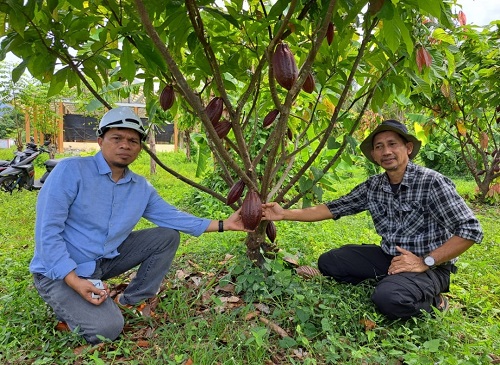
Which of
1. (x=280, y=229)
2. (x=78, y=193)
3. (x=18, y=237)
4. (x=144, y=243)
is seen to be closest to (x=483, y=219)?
(x=280, y=229)

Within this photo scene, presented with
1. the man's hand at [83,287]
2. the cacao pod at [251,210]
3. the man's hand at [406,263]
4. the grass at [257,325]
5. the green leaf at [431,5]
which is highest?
the green leaf at [431,5]

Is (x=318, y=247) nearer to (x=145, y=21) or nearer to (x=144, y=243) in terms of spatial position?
(x=144, y=243)

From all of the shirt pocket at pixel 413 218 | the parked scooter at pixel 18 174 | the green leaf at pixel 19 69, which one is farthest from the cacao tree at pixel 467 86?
the parked scooter at pixel 18 174

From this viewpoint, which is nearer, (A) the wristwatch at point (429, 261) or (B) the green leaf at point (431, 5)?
(B) the green leaf at point (431, 5)

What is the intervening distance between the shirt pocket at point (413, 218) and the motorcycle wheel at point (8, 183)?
5.54m

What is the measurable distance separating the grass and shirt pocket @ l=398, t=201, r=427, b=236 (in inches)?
14.8

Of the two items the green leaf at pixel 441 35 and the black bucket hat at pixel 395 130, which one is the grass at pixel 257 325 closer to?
the black bucket hat at pixel 395 130

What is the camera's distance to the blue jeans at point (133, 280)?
1.72 m

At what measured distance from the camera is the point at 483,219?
436cm

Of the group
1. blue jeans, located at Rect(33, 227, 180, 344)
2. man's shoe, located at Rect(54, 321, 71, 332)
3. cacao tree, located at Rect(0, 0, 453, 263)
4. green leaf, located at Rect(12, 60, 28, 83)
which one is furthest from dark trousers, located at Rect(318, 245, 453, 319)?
green leaf, located at Rect(12, 60, 28, 83)

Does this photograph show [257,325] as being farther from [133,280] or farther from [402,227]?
[402,227]

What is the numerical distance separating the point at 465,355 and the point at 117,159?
156 cm

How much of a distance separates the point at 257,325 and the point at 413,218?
2.93 feet

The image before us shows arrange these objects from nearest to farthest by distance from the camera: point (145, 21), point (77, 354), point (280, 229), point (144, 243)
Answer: point (145, 21) < point (77, 354) < point (144, 243) < point (280, 229)
